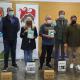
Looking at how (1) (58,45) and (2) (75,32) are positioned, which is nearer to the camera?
(2) (75,32)

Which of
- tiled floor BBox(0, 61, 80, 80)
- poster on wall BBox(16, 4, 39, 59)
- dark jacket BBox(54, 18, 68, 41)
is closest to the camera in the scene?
tiled floor BBox(0, 61, 80, 80)

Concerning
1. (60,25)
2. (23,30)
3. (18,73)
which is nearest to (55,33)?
(60,25)

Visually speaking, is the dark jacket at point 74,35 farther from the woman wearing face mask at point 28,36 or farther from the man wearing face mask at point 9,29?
the man wearing face mask at point 9,29

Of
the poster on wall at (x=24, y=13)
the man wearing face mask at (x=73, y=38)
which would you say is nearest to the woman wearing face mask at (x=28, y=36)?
the man wearing face mask at (x=73, y=38)

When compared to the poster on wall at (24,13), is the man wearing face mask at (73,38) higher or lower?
lower

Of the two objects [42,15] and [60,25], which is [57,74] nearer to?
[60,25]

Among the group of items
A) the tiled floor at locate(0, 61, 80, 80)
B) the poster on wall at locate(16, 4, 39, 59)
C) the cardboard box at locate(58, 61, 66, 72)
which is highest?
the poster on wall at locate(16, 4, 39, 59)

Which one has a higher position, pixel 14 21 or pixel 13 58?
pixel 14 21

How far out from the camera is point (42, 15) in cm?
861

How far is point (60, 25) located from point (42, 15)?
1.39 meters

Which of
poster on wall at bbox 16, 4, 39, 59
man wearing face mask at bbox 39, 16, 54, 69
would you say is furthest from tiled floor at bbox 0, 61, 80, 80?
poster on wall at bbox 16, 4, 39, 59

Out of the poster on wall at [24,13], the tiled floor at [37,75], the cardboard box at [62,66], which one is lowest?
the tiled floor at [37,75]

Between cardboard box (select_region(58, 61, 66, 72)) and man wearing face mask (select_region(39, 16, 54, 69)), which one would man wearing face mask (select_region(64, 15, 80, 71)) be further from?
man wearing face mask (select_region(39, 16, 54, 69))

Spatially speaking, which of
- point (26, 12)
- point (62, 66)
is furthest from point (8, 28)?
point (26, 12)
